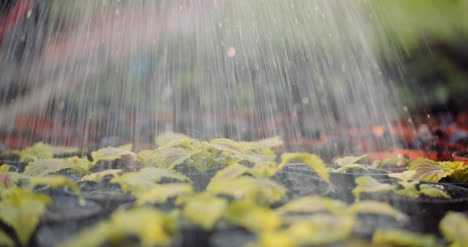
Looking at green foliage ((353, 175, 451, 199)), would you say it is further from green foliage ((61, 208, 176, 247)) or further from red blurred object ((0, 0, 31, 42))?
red blurred object ((0, 0, 31, 42))

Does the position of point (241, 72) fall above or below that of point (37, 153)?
above

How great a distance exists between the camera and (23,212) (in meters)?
0.54

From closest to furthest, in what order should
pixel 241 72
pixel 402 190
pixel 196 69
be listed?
pixel 402 190 < pixel 196 69 < pixel 241 72

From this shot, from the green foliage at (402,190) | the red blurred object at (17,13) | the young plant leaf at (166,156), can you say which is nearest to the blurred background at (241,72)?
the red blurred object at (17,13)

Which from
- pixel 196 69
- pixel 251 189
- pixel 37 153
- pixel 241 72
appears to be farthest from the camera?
pixel 241 72

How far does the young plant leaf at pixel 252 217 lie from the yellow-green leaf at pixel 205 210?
3 cm

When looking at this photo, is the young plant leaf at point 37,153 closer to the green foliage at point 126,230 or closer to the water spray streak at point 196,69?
the green foliage at point 126,230

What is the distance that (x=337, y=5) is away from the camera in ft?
8.56

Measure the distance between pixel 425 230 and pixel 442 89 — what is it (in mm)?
3334

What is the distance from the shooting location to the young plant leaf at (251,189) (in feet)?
1.87

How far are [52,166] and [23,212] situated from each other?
0.39m

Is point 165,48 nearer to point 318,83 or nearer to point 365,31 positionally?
point 318,83

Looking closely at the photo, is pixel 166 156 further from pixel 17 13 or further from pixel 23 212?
pixel 17 13

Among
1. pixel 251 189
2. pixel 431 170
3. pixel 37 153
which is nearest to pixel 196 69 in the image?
pixel 37 153
